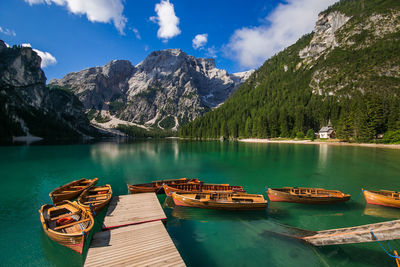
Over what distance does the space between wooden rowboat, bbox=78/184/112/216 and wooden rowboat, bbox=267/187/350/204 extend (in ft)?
61.6

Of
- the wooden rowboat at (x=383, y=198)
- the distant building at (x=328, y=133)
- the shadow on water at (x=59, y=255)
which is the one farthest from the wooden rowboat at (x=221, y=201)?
the distant building at (x=328, y=133)

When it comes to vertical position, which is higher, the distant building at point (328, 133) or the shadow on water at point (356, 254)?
the distant building at point (328, 133)

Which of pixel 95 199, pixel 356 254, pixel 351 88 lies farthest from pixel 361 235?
pixel 351 88

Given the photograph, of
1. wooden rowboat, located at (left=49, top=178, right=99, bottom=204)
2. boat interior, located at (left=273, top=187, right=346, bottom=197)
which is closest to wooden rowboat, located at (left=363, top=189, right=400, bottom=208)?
boat interior, located at (left=273, top=187, right=346, bottom=197)

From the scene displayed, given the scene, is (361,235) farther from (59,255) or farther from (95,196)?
(95,196)

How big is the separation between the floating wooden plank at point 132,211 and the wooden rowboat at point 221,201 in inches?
125

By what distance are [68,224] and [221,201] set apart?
13.3m

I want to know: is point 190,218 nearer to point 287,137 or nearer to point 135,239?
point 135,239

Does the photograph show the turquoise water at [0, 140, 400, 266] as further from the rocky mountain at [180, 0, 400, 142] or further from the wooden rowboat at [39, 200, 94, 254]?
the rocky mountain at [180, 0, 400, 142]

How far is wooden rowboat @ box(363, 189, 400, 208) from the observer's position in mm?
19486

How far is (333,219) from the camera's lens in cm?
1780

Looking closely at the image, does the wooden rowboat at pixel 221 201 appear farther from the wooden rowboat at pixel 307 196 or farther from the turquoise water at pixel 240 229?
the wooden rowboat at pixel 307 196

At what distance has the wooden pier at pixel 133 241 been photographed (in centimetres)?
1015

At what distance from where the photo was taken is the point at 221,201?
18.9 meters
